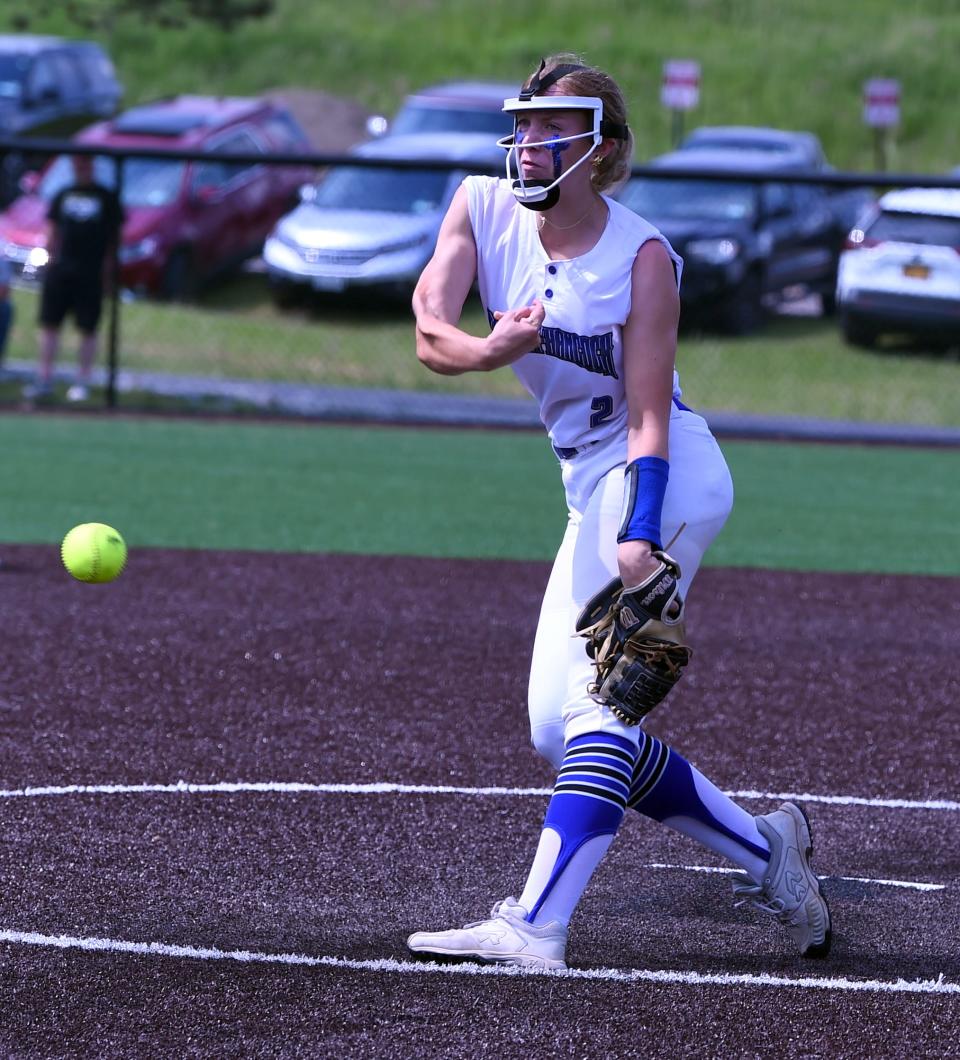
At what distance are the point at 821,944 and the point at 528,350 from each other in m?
1.67

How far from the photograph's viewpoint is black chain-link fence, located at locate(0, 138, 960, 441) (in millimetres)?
15125

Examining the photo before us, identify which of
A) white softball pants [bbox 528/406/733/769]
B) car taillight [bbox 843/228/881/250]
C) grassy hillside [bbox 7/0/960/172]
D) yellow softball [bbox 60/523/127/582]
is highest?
white softball pants [bbox 528/406/733/769]

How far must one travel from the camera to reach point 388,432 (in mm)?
14062

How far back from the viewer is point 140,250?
1942 cm

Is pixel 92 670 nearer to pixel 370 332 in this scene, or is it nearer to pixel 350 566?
pixel 350 566

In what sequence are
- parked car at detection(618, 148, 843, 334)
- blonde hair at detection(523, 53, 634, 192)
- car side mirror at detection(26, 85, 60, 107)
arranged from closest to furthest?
1. blonde hair at detection(523, 53, 634, 192)
2. parked car at detection(618, 148, 843, 334)
3. car side mirror at detection(26, 85, 60, 107)

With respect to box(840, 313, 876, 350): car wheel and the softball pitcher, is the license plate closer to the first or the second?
box(840, 313, 876, 350): car wheel

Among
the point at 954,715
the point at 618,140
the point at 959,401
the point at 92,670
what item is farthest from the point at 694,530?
the point at 959,401

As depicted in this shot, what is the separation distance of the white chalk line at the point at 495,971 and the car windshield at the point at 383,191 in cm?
1504

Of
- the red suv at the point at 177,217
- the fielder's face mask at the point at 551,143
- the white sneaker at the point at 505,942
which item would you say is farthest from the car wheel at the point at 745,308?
the white sneaker at the point at 505,942

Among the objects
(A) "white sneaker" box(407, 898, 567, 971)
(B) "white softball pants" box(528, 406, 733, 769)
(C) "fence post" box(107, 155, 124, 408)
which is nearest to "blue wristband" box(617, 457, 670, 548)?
(B) "white softball pants" box(528, 406, 733, 769)

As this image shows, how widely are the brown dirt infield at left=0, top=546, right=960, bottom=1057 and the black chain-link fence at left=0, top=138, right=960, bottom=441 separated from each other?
6188mm

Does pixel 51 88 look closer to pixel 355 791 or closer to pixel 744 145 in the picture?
pixel 744 145

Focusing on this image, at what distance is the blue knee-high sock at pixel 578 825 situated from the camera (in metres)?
4.03
